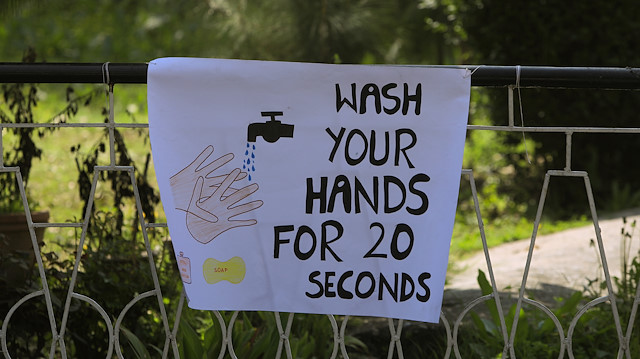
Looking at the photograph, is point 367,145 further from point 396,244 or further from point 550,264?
point 550,264

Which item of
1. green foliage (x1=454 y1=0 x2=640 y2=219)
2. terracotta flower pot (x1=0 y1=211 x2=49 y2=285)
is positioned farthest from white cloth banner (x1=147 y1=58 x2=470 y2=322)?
green foliage (x1=454 y1=0 x2=640 y2=219)

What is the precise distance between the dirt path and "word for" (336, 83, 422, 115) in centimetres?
174

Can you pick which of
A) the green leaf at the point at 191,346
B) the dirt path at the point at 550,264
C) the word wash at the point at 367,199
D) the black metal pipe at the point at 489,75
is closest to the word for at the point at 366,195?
the word wash at the point at 367,199

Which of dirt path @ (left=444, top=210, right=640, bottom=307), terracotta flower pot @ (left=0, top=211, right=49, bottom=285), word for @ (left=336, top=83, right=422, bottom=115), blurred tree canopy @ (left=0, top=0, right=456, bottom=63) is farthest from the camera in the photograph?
blurred tree canopy @ (left=0, top=0, right=456, bottom=63)

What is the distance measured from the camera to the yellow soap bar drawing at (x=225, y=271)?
82.7 inches

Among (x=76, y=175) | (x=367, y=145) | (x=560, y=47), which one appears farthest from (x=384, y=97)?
(x=76, y=175)

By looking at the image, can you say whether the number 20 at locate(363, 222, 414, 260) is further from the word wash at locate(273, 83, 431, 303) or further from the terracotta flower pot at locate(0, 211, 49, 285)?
the terracotta flower pot at locate(0, 211, 49, 285)

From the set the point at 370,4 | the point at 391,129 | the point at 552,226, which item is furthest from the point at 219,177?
the point at 370,4

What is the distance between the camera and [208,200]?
2086 millimetres

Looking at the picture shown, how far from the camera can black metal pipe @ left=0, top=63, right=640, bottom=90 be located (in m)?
2.06

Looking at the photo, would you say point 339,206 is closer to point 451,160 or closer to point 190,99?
point 451,160

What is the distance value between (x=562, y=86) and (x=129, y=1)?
41.4ft

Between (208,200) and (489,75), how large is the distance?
32.5 inches

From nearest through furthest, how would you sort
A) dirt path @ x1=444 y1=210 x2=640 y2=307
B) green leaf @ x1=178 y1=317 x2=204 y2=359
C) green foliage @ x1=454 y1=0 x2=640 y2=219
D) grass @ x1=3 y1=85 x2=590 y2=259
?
green leaf @ x1=178 y1=317 x2=204 y2=359 → dirt path @ x1=444 y1=210 x2=640 y2=307 → green foliage @ x1=454 y1=0 x2=640 y2=219 → grass @ x1=3 y1=85 x2=590 y2=259
